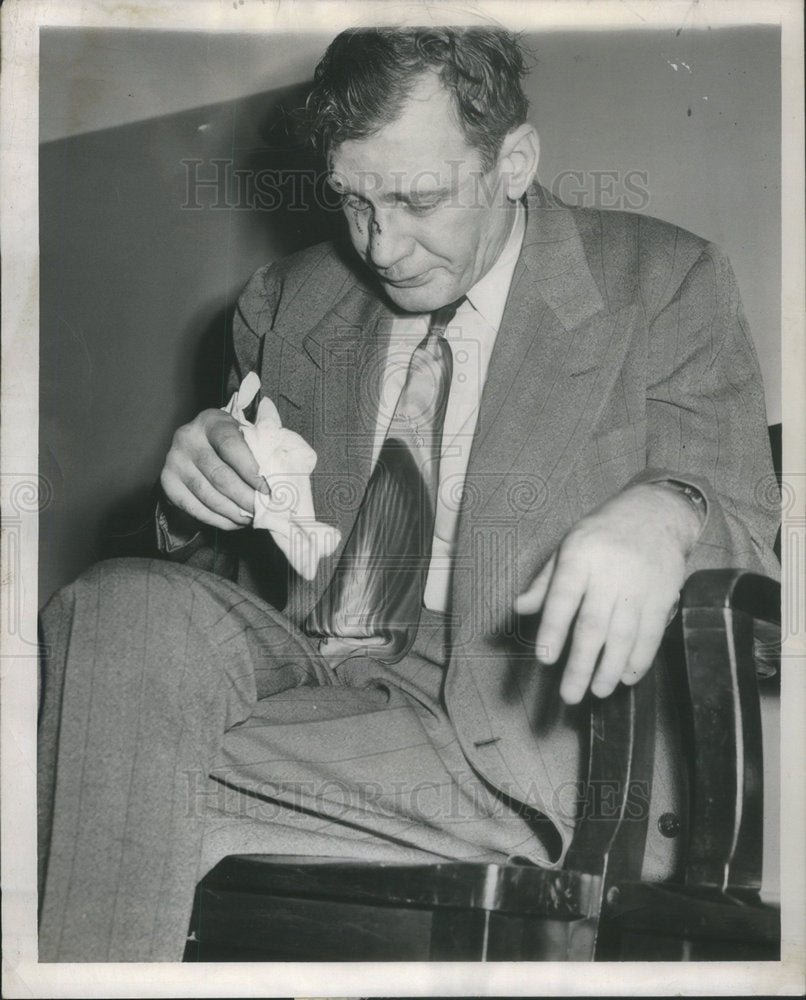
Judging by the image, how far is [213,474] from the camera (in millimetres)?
1165

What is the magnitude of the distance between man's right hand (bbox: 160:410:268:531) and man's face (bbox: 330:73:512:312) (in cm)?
24

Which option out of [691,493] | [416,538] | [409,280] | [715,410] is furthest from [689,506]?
[409,280]

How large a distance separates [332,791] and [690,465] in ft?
1.62

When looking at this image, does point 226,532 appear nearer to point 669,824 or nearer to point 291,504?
point 291,504

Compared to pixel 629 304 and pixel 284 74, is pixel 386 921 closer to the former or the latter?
pixel 629 304

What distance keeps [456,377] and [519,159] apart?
249mm

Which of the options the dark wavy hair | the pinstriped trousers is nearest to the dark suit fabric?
the pinstriped trousers

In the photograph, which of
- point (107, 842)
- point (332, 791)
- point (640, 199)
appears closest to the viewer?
point (107, 842)

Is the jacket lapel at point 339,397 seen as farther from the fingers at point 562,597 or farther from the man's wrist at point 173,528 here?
the fingers at point 562,597

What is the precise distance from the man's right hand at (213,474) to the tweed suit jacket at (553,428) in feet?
0.15

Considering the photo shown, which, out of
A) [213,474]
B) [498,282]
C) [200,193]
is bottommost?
[213,474]

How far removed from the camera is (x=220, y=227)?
49.9 inches

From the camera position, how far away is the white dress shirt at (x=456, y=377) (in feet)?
3.74

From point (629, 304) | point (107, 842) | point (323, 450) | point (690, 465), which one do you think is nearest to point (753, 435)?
point (690, 465)
